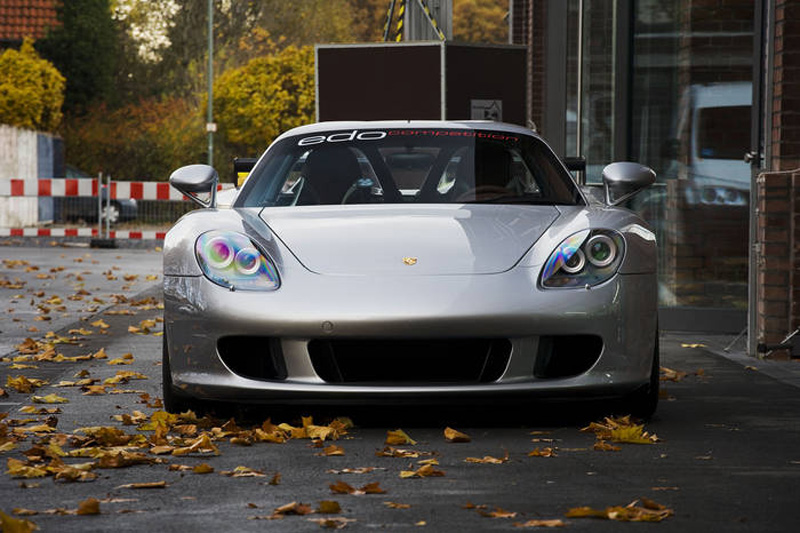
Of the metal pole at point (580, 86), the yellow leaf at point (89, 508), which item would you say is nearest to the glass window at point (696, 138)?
the metal pole at point (580, 86)

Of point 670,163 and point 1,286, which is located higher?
point 670,163

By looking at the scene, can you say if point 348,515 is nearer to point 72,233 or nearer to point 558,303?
point 558,303

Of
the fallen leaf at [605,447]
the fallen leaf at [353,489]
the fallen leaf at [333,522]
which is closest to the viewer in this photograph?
the fallen leaf at [333,522]

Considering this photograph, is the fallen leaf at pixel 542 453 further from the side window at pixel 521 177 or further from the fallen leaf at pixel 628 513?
the side window at pixel 521 177

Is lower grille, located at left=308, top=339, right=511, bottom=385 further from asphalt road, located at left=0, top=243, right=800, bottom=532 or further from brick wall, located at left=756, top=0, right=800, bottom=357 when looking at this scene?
brick wall, located at left=756, top=0, right=800, bottom=357

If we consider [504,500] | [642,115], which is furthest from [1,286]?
[504,500]

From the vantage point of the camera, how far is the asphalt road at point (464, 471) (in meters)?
4.37

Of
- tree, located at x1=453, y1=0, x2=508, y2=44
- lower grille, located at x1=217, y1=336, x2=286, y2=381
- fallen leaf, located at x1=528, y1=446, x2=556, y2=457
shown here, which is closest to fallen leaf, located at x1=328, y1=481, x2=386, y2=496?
fallen leaf, located at x1=528, y1=446, x2=556, y2=457

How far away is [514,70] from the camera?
45.6 ft

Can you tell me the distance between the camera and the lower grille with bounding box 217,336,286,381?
231 inches

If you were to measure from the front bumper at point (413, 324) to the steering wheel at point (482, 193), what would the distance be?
2.84ft

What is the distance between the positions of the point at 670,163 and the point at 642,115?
1.52 feet

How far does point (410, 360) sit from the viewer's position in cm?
586

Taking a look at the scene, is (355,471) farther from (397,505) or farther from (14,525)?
(14,525)
